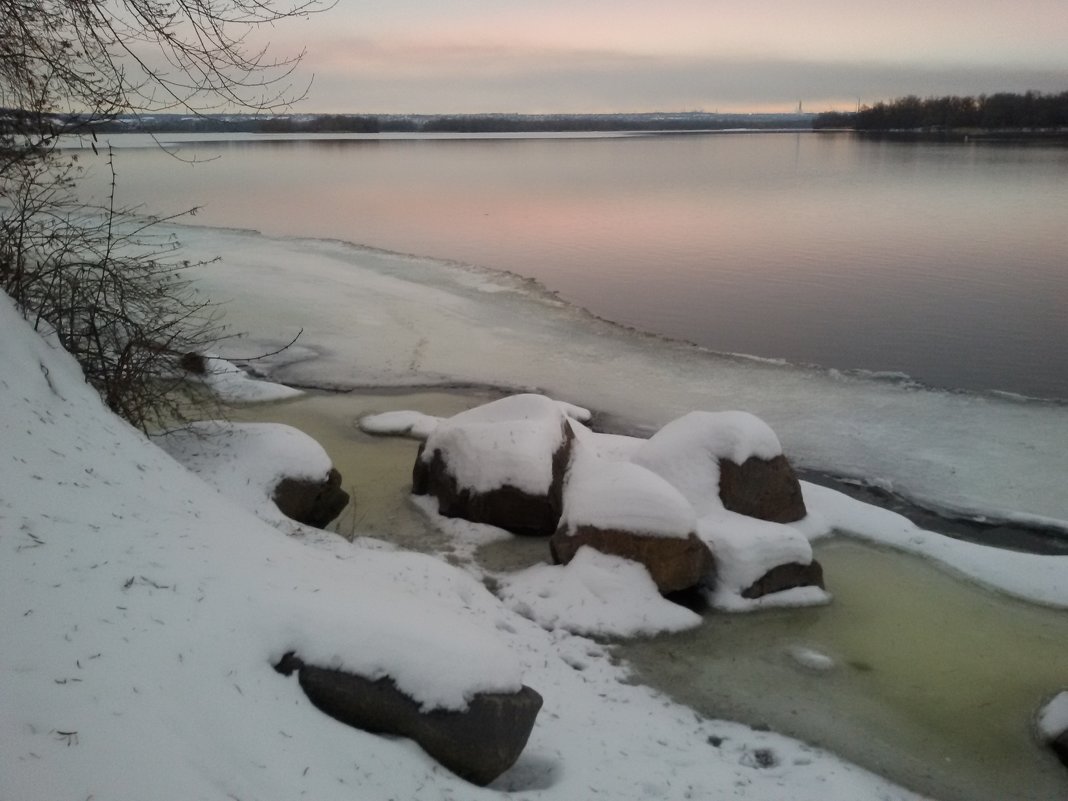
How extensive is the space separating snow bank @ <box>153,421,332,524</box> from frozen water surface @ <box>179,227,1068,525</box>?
4583 millimetres

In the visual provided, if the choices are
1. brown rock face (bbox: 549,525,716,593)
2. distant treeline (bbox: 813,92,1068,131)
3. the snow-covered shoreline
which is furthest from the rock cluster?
distant treeline (bbox: 813,92,1068,131)

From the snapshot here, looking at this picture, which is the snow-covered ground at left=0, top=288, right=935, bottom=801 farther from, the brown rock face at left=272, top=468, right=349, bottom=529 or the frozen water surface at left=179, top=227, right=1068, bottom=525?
the frozen water surface at left=179, top=227, right=1068, bottom=525

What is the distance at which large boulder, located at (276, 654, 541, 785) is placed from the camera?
3.84 metres

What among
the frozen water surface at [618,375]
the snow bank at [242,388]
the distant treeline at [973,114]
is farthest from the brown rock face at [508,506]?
the distant treeline at [973,114]

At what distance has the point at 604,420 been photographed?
11453 mm

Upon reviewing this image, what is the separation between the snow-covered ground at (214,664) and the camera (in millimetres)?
2938

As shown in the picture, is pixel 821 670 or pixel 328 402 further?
pixel 328 402

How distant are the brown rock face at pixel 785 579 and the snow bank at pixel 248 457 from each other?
13.8ft

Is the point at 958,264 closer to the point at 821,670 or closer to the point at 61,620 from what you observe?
the point at 821,670

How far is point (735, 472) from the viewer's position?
27.2 ft

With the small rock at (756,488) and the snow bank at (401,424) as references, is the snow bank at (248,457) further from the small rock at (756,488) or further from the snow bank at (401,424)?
the small rock at (756,488)

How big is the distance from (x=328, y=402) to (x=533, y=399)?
3942 mm

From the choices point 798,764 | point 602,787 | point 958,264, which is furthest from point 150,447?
point 958,264

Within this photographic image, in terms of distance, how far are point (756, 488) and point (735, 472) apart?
27 cm
